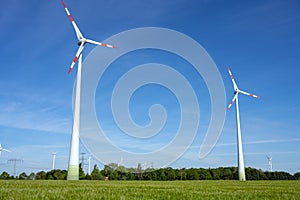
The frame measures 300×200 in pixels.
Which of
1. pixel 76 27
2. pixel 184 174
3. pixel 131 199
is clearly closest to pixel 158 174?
pixel 184 174

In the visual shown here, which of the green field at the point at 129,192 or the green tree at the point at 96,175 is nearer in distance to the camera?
the green field at the point at 129,192

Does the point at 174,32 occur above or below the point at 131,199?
above

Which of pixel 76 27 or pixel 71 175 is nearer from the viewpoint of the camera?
pixel 71 175

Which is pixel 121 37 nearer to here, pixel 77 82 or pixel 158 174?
pixel 77 82

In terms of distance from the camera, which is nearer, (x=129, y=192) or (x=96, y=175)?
(x=129, y=192)

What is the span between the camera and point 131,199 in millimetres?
8359

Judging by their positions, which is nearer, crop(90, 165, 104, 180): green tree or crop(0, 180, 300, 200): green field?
crop(0, 180, 300, 200): green field

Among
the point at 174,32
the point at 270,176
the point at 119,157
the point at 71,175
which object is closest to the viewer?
the point at 119,157

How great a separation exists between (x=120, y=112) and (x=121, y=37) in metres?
5.48

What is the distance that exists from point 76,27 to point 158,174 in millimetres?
87701

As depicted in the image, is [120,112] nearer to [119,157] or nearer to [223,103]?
[119,157]

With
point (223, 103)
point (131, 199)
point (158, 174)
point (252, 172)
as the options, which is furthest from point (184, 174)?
point (131, 199)

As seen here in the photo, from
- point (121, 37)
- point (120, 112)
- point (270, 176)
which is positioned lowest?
point (270, 176)

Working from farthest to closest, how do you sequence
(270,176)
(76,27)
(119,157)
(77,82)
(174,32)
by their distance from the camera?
(270,176)
(76,27)
(77,82)
(174,32)
(119,157)
